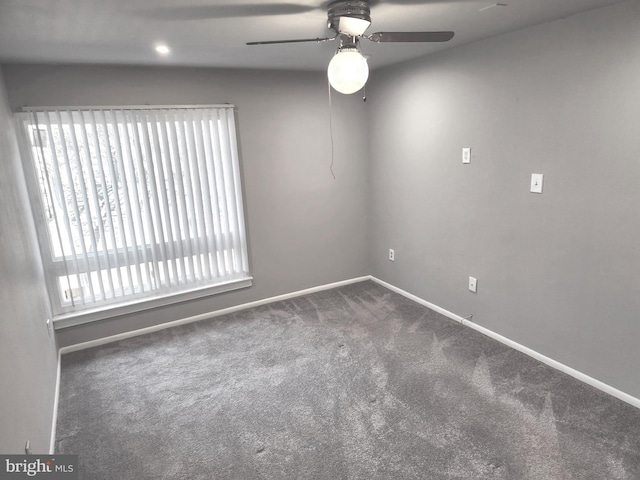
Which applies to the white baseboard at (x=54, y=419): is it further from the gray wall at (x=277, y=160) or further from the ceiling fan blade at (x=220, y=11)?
the ceiling fan blade at (x=220, y=11)

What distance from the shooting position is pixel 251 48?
2.61 meters

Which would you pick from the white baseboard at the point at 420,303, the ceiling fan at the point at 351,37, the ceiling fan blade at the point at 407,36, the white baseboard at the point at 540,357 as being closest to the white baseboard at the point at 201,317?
the white baseboard at the point at 420,303

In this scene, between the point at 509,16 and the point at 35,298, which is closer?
the point at 509,16

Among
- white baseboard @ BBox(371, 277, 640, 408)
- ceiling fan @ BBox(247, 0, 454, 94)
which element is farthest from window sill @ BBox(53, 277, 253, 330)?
ceiling fan @ BBox(247, 0, 454, 94)

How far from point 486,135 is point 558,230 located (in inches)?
33.6

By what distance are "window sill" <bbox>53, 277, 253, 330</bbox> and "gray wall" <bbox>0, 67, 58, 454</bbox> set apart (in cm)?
32

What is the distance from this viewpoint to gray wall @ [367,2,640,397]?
84.4 inches

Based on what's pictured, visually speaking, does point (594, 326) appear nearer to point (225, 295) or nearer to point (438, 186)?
point (438, 186)

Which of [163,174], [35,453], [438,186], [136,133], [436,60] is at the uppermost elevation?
[436,60]

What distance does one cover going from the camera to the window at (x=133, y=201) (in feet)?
9.55

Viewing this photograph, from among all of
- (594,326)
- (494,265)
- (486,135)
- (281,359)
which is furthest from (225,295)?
(594,326)

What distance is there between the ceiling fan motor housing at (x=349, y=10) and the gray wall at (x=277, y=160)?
5.70 ft

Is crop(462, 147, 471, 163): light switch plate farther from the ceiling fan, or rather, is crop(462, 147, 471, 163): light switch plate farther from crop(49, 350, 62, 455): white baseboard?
crop(49, 350, 62, 455): white baseboard

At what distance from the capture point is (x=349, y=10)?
→ 6.14 feet
